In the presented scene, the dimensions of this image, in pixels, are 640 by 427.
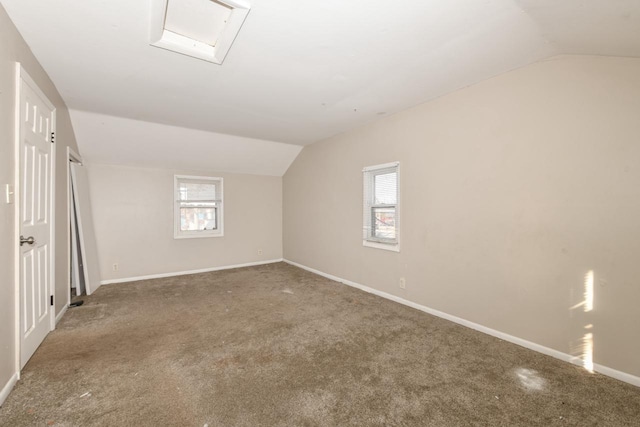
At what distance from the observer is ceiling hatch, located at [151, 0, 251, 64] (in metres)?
1.66

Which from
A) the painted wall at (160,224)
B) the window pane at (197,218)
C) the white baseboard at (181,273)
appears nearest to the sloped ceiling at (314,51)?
the painted wall at (160,224)

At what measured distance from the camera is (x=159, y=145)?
4.29 m

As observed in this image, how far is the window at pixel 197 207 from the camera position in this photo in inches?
198

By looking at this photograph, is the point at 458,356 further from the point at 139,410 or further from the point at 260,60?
the point at 260,60

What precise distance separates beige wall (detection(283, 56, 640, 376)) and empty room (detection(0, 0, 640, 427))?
1 centimetres

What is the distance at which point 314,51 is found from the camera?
6.92 ft

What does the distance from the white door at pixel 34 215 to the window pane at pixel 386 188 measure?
11.6 feet

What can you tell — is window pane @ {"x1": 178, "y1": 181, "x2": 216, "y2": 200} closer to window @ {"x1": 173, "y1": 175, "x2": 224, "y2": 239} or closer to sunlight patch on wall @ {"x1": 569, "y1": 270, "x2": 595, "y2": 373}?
window @ {"x1": 173, "y1": 175, "x2": 224, "y2": 239}


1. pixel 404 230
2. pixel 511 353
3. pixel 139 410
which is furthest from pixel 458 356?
pixel 139 410

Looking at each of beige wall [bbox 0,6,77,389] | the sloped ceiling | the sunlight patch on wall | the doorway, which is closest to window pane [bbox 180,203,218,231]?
the sloped ceiling

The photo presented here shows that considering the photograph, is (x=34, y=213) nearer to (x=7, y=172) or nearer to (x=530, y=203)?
(x=7, y=172)

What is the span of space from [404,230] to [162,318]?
9.92 ft

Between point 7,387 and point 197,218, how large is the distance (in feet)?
12.1

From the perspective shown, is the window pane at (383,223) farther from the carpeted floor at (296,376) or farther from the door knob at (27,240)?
the door knob at (27,240)
